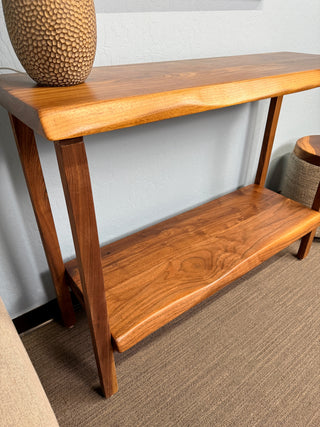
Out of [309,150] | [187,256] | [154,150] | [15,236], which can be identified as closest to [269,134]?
[309,150]

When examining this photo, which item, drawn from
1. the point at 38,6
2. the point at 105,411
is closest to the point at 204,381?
the point at 105,411

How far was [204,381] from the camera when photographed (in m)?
0.87

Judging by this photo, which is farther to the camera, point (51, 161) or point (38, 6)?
point (51, 161)

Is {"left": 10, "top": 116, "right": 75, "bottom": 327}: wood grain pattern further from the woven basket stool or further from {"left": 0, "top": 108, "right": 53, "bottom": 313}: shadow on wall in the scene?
the woven basket stool

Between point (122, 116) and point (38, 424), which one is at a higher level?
point (122, 116)

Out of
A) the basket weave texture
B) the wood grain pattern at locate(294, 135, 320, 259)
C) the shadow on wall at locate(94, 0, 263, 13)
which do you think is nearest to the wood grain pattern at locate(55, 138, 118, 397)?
the shadow on wall at locate(94, 0, 263, 13)

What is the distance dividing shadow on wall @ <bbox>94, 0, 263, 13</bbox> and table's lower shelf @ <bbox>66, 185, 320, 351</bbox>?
0.66 m

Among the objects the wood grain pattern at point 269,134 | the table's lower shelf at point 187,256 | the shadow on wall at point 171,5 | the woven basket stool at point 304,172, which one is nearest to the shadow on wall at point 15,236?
the table's lower shelf at point 187,256

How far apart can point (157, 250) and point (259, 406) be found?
520mm

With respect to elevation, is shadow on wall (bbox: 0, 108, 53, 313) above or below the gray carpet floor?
above

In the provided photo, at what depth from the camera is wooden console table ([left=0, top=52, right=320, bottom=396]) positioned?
47 cm

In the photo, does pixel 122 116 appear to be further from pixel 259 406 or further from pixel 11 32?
pixel 259 406

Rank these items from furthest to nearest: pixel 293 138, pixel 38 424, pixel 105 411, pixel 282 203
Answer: pixel 293 138 < pixel 282 203 < pixel 105 411 < pixel 38 424

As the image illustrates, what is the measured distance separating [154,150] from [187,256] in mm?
374
